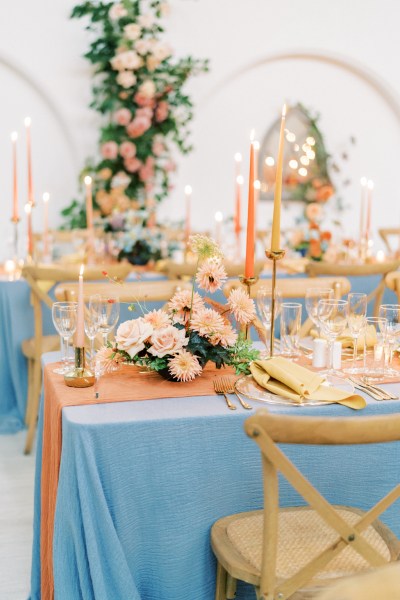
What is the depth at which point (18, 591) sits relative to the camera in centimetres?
251

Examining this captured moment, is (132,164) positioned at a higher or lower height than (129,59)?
lower

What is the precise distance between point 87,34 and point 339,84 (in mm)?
2563

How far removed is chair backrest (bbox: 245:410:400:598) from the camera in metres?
1.44

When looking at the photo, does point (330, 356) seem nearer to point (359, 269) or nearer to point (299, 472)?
point (299, 472)

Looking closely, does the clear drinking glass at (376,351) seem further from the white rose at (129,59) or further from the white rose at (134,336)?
the white rose at (129,59)

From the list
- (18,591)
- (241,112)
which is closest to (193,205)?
(241,112)

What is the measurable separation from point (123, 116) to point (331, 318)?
4048mm

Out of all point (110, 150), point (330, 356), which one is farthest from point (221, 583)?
point (110, 150)

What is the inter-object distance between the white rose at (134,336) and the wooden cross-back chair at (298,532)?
0.51 m

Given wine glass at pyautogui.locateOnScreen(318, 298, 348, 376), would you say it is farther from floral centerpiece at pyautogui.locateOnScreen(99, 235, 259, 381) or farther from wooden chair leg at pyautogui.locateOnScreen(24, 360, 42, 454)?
wooden chair leg at pyautogui.locateOnScreen(24, 360, 42, 454)

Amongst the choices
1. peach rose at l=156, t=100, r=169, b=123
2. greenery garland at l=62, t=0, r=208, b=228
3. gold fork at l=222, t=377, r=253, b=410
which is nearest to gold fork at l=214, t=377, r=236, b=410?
gold fork at l=222, t=377, r=253, b=410

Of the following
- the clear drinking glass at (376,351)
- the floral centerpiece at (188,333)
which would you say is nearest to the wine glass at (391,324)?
the clear drinking glass at (376,351)

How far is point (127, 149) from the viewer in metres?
6.00

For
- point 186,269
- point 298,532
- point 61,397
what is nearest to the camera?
point 298,532
